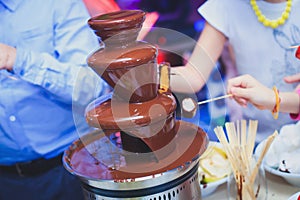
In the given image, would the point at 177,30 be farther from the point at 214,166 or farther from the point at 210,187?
the point at 210,187

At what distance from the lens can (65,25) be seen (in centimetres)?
153

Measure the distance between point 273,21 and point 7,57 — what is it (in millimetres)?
1003

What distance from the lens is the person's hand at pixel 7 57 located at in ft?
4.79

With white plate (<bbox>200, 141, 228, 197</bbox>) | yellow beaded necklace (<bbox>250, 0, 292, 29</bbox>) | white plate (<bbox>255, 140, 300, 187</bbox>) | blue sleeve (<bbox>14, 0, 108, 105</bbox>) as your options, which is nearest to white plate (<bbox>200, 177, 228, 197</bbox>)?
white plate (<bbox>200, 141, 228, 197</bbox>)

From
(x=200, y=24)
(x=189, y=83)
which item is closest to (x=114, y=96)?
(x=189, y=83)

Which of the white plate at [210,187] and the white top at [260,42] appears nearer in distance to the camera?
the white plate at [210,187]

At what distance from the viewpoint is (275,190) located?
50.7 inches

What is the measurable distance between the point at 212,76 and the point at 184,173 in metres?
0.73

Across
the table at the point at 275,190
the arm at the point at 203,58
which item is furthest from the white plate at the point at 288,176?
the arm at the point at 203,58

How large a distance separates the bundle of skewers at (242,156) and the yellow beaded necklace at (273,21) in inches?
23.1

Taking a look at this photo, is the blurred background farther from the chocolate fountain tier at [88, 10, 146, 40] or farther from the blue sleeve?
the chocolate fountain tier at [88, 10, 146, 40]

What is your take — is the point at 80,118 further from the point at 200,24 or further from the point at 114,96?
the point at 200,24

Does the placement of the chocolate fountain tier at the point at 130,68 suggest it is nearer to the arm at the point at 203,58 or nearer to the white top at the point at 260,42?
the arm at the point at 203,58

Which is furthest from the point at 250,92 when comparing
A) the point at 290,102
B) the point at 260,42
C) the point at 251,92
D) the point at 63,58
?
the point at 63,58
